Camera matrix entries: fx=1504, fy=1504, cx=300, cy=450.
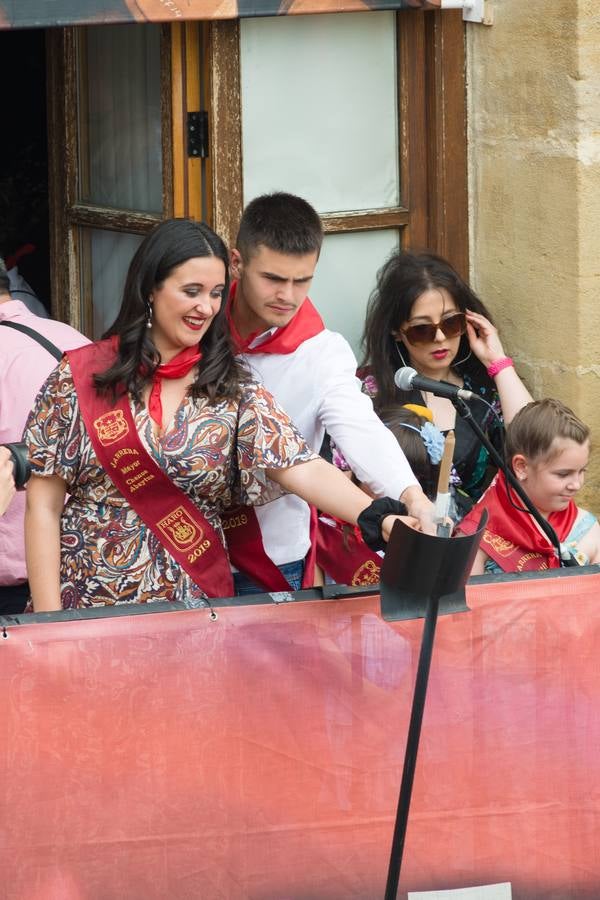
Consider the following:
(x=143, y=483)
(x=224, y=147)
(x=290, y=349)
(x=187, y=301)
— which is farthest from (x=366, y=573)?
(x=224, y=147)

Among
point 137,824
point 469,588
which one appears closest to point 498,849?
point 469,588

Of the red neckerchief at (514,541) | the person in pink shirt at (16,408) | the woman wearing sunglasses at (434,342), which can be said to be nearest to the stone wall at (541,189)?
the woman wearing sunglasses at (434,342)

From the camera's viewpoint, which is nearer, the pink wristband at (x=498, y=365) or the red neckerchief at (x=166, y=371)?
the red neckerchief at (x=166, y=371)

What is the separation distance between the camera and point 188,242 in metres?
3.07

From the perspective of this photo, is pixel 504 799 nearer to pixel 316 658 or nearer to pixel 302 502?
pixel 316 658

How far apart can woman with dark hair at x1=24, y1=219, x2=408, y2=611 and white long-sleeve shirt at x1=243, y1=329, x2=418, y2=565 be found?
0.61 ft

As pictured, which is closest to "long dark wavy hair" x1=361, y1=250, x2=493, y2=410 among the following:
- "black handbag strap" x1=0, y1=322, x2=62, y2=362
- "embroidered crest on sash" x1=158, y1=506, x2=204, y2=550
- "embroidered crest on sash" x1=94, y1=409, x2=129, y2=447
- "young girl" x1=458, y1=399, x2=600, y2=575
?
"young girl" x1=458, y1=399, x2=600, y2=575

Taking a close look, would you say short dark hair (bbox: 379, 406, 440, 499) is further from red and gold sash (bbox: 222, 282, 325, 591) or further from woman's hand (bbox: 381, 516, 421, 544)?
woman's hand (bbox: 381, 516, 421, 544)

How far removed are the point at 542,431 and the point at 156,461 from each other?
3.61ft

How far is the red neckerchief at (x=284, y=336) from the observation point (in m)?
3.44

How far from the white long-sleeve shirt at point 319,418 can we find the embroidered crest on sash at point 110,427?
46cm

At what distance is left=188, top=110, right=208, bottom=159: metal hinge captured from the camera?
14.2 ft

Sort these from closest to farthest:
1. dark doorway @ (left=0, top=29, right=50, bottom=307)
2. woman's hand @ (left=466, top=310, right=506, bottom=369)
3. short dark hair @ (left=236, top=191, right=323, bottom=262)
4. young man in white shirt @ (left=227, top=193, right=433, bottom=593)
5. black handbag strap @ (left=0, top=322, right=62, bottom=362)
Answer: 1. young man in white shirt @ (left=227, top=193, right=433, bottom=593)
2. short dark hair @ (left=236, top=191, right=323, bottom=262)
3. black handbag strap @ (left=0, top=322, right=62, bottom=362)
4. woman's hand @ (left=466, top=310, right=506, bottom=369)
5. dark doorway @ (left=0, top=29, right=50, bottom=307)

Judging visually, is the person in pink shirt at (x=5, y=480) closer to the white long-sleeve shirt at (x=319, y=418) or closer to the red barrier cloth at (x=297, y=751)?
the red barrier cloth at (x=297, y=751)
